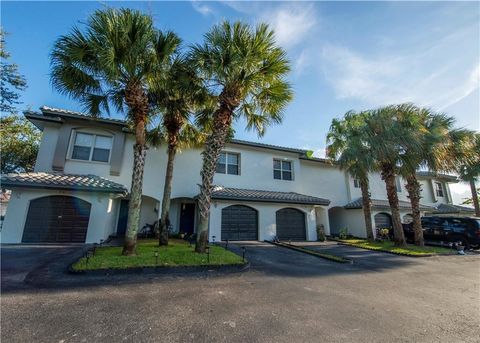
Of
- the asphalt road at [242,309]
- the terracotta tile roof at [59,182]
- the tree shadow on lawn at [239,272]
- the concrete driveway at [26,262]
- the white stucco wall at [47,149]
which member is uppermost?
the white stucco wall at [47,149]

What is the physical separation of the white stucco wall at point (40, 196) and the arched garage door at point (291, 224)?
11260 mm

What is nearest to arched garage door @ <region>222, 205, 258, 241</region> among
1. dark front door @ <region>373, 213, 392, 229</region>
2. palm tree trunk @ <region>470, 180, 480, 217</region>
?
dark front door @ <region>373, 213, 392, 229</region>

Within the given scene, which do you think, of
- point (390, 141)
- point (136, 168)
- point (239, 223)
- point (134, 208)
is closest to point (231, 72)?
point (136, 168)

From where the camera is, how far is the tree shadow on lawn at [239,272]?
5590mm

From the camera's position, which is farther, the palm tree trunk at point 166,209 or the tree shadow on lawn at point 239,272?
the palm tree trunk at point 166,209

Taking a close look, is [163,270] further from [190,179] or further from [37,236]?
[190,179]

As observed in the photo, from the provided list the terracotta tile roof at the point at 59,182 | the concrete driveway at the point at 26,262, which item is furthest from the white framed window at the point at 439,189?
the concrete driveway at the point at 26,262

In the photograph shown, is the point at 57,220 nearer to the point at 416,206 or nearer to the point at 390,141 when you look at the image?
the point at 390,141

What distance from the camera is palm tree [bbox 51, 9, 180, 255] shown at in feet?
25.6

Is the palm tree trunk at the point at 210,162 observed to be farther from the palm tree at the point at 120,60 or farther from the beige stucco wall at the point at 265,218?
the beige stucco wall at the point at 265,218

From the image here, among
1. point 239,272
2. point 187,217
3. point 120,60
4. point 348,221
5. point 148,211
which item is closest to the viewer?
point 239,272

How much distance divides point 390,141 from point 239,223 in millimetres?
11037

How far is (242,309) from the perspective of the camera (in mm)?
4605

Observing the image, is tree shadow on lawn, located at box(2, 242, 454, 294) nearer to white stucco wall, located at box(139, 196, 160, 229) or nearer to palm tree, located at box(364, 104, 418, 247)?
palm tree, located at box(364, 104, 418, 247)
